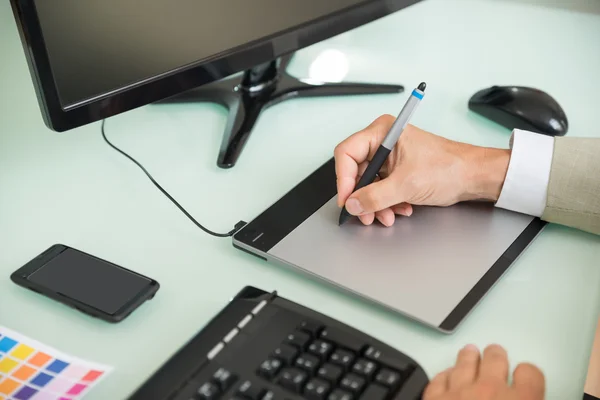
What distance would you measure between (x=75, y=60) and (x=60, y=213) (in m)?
0.18

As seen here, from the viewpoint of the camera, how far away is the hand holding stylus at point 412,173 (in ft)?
2.22

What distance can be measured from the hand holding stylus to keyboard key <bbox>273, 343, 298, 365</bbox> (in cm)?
19

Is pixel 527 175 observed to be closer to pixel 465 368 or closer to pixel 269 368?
pixel 465 368

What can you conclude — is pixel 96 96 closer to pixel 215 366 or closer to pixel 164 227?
pixel 164 227

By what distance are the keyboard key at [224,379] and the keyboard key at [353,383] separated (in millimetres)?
83

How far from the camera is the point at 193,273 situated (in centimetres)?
65

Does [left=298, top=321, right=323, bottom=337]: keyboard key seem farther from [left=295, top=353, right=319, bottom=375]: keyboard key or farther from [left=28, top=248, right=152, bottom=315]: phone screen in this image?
[left=28, top=248, right=152, bottom=315]: phone screen

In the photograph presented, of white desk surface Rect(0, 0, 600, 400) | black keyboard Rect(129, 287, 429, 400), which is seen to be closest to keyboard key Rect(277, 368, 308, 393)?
black keyboard Rect(129, 287, 429, 400)

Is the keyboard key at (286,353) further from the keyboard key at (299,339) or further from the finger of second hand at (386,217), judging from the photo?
the finger of second hand at (386,217)

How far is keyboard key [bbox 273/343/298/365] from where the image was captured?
518 mm

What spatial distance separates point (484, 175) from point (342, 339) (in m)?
0.29

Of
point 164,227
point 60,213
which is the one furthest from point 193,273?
point 60,213

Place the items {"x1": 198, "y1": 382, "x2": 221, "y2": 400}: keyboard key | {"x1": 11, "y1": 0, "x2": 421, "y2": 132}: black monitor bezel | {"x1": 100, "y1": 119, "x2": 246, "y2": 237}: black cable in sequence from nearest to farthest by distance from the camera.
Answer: {"x1": 198, "y1": 382, "x2": 221, "y2": 400}: keyboard key, {"x1": 11, "y1": 0, "x2": 421, "y2": 132}: black monitor bezel, {"x1": 100, "y1": 119, "x2": 246, "y2": 237}: black cable

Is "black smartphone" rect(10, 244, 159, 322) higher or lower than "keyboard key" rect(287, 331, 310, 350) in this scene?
higher
